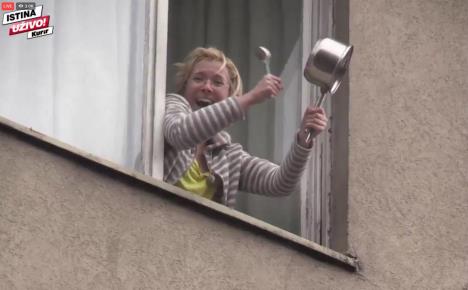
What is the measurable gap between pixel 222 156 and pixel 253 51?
85 cm

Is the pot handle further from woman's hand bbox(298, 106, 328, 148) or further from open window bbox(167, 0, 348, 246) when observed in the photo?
open window bbox(167, 0, 348, 246)

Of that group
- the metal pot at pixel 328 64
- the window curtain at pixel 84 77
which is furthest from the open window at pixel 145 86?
the metal pot at pixel 328 64

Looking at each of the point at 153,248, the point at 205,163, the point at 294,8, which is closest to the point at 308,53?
the point at 294,8

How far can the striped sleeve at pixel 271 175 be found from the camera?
7.62m

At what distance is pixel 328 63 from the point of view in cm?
727

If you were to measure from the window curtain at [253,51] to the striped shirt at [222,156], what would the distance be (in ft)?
0.70

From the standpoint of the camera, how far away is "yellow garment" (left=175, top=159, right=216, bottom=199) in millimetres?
7363

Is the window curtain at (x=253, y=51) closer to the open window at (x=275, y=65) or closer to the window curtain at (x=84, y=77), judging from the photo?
the open window at (x=275, y=65)

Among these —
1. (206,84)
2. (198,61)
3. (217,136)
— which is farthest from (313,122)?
(198,61)

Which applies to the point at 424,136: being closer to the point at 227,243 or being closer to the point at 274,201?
the point at 274,201

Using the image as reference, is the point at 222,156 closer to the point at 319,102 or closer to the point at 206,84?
the point at 206,84
